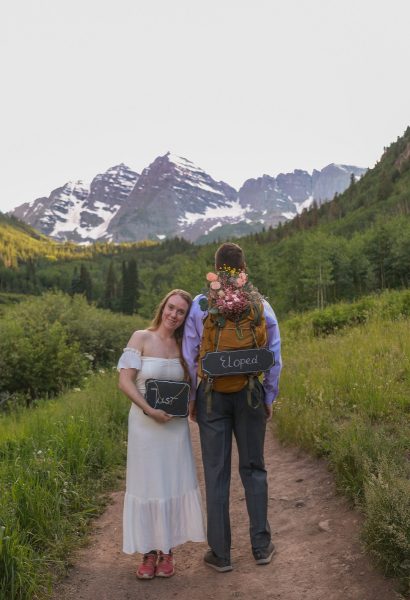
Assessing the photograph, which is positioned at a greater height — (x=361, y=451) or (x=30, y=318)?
(x=30, y=318)

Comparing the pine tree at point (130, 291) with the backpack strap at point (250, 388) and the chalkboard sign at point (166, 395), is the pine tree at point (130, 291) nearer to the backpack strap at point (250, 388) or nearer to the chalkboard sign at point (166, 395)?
the chalkboard sign at point (166, 395)

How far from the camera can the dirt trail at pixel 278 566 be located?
379 centimetres

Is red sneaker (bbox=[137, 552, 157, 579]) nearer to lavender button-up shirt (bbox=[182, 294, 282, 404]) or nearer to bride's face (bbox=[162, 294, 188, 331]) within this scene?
lavender button-up shirt (bbox=[182, 294, 282, 404])

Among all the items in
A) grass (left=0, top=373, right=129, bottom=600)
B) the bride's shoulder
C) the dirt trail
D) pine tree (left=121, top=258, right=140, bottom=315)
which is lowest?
the dirt trail

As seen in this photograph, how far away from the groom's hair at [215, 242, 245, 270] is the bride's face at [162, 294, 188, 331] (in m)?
0.43

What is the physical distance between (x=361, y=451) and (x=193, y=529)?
1.67m

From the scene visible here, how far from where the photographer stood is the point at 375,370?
688cm

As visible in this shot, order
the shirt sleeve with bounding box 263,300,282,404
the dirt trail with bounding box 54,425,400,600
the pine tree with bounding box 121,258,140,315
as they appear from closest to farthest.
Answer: the dirt trail with bounding box 54,425,400,600
the shirt sleeve with bounding box 263,300,282,404
the pine tree with bounding box 121,258,140,315

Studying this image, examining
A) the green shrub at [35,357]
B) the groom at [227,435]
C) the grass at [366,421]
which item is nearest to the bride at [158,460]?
the groom at [227,435]

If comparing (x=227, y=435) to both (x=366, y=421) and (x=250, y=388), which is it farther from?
(x=366, y=421)

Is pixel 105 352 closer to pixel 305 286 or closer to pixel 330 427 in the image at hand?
pixel 330 427

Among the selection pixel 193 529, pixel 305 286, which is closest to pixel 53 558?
pixel 193 529

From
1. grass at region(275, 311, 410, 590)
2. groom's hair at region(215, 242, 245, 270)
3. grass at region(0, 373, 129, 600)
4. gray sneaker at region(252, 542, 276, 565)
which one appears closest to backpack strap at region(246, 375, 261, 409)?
groom's hair at region(215, 242, 245, 270)

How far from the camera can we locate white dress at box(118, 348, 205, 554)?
4125 millimetres
